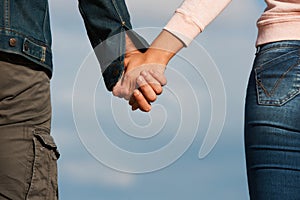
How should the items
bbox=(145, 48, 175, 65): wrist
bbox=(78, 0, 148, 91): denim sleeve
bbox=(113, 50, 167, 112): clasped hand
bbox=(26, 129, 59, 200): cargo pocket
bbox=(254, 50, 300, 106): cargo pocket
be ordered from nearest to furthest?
bbox=(254, 50, 300, 106): cargo pocket → bbox=(26, 129, 59, 200): cargo pocket → bbox=(145, 48, 175, 65): wrist → bbox=(113, 50, 167, 112): clasped hand → bbox=(78, 0, 148, 91): denim sleeve

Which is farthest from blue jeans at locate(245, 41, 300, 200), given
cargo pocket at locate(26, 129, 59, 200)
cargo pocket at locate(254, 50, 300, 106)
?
cargo pocket at locate(26, 129, 59, 200)

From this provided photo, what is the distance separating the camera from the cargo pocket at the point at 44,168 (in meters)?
2.62

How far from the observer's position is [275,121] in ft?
8.23

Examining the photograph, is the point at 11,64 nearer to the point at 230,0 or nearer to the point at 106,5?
the point at 106,5

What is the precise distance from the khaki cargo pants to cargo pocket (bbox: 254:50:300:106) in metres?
0.87

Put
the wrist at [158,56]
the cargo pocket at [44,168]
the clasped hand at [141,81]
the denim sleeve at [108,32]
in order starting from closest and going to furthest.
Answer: the cargo pocket at [44,168] < the wrist at [158,56] < the clasped hand at [141,81] < the denim sleeve at [108,32]

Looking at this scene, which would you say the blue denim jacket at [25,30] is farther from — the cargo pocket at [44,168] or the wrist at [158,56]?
the wrist at [158,56]

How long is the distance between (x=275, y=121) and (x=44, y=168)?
0.94 metres

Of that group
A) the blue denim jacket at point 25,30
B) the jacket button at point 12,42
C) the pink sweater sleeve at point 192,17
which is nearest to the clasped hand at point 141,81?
the pink sweater sleeve at point 192,17

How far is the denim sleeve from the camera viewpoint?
317cm

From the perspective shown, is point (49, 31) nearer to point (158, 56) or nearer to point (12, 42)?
point (12, 42)

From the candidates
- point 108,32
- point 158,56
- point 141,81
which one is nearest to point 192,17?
point 158,56

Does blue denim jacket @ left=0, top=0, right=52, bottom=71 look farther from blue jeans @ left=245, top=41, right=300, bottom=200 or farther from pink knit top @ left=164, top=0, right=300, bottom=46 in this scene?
blue jeans @ left=245, top=41, right=300, bottom=200

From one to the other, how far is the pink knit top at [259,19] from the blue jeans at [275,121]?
0.17 feet
